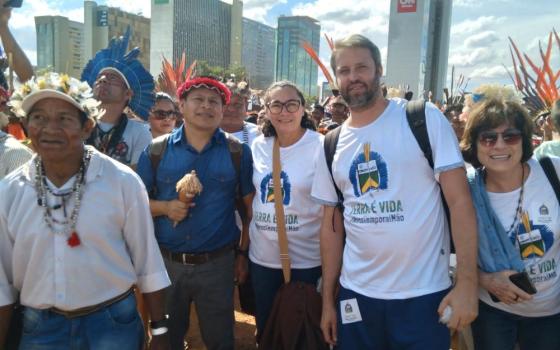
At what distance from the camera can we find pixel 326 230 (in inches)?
107

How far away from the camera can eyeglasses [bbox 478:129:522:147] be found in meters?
2.36

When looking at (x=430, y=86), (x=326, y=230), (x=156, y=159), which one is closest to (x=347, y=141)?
(x=326, y=230)

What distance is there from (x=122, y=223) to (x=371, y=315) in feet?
4.39

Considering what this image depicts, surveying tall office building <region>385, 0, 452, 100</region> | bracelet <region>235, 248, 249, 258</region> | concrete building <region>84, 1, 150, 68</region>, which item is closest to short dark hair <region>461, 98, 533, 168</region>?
bracelet <region>235, 248, 249, 258</region>

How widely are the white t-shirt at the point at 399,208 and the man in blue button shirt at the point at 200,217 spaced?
1.07 meters

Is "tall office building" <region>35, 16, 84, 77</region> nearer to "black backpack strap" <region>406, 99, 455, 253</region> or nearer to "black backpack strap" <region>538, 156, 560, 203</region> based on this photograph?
"black backpack strap" <region>406, 99, 455, 253</region>

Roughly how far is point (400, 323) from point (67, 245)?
1.63 meters

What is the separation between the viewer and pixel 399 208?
7.50ft

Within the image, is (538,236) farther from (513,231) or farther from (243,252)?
(243,252)

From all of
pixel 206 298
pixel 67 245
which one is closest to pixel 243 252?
pixel 206 298

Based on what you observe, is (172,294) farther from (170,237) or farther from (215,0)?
(215,0)

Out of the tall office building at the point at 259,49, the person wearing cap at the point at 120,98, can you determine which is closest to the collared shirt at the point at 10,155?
the person wearing cap at the point at 120,98

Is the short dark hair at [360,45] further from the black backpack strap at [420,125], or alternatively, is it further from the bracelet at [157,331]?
the bracelet at [157,331]

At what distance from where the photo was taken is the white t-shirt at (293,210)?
121 inches
